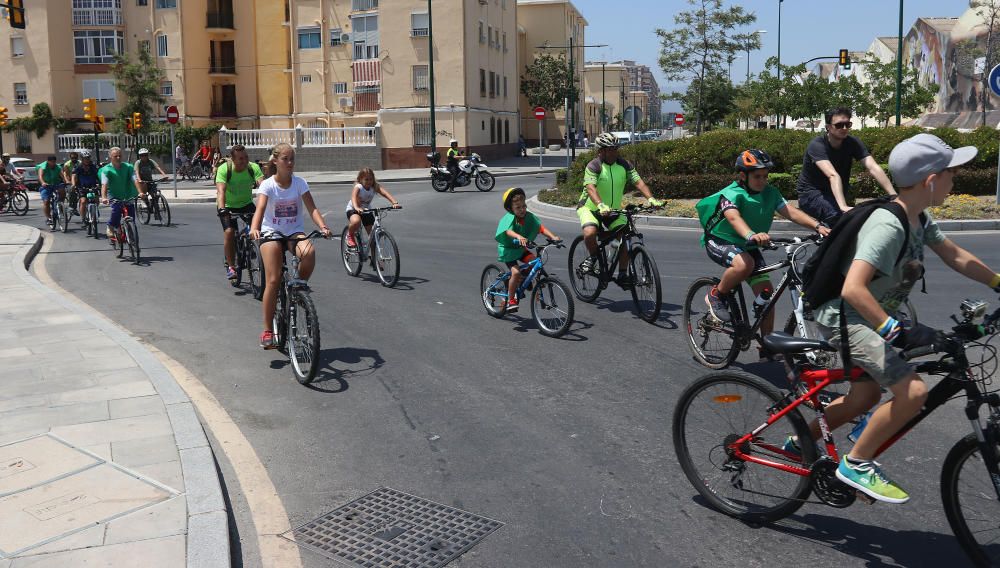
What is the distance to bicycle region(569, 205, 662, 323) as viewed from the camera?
916 cm

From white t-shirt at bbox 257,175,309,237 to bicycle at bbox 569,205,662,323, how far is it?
3291mm

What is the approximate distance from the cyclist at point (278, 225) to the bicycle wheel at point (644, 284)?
10.5ft

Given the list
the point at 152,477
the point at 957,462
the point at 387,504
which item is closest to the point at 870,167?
the point at 957,462

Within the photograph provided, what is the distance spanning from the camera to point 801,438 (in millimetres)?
4199

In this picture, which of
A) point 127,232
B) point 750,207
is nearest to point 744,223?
point 750,207

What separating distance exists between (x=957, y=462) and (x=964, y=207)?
15647 millimetres

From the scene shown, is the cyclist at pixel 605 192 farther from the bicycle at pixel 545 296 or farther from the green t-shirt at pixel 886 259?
the green t-shirt at pixel 886 259

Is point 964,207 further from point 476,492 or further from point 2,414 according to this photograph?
point 2,414

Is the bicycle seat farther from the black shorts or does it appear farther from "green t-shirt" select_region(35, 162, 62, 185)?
"green t-shirt" select_region(35, 162, 62, 185)

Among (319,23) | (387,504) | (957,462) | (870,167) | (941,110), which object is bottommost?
(387,504)

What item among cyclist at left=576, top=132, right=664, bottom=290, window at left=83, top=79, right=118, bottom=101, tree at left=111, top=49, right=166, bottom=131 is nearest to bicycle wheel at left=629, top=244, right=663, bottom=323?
cyclist at left=576, top=132, right=664, bottom=290

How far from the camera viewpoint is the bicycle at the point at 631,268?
9156mm

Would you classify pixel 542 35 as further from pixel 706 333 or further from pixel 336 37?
pixel 706 333

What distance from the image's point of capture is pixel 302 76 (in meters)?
58.0
